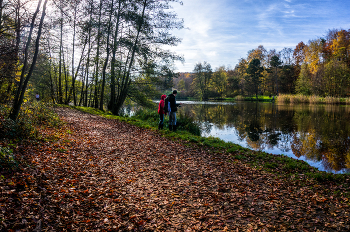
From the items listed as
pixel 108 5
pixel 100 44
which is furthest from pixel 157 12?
pixel 100 44

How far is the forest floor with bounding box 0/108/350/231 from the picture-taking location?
11.0ft

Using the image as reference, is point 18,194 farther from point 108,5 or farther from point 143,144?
point 108,5

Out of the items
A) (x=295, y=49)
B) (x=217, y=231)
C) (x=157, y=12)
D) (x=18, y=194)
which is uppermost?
(x=295, y=49)

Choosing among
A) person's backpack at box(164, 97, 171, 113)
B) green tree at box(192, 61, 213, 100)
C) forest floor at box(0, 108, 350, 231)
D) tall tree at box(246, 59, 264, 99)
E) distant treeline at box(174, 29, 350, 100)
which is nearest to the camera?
forest floor at box(0, 108, 350, 231)

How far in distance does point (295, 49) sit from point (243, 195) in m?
71.4

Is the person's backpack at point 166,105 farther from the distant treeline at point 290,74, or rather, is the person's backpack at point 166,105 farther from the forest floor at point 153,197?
the distant treeline at point 290,74

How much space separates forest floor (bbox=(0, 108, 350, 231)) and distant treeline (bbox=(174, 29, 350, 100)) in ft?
153

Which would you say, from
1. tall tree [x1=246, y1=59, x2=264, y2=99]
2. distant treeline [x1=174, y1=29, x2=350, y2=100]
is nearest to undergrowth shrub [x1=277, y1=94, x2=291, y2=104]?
distant treeline [x1=174, y1=29, x2=350, y2=100]

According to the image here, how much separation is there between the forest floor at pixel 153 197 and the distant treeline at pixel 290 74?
4655 centimetres

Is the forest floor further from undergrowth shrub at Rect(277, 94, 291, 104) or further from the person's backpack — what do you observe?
undergrowth shrub at Rect(277, 94, 291, 104)

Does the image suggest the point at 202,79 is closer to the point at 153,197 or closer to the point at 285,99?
the point at 285,99

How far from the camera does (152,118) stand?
55.1 feet

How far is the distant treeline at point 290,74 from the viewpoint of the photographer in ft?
135

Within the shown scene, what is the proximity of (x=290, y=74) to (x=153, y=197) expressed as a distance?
64628mm
